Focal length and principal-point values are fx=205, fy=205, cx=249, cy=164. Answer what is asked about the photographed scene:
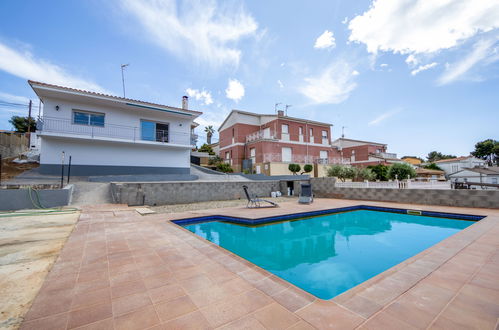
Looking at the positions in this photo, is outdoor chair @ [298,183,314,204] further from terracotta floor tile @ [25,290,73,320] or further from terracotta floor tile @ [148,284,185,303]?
terracotta floor tile @ [25,290,73,320]

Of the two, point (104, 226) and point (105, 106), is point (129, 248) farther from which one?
point (105, 106)

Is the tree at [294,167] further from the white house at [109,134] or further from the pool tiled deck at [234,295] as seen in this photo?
the pool tiled deck at [234,295]

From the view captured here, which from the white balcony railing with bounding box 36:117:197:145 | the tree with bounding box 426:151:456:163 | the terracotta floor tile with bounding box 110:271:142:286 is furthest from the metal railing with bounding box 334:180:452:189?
the tree with bounding box 426:151:456:163

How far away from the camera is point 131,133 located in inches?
627

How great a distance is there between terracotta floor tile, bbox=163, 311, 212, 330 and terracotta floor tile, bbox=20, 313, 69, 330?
96 cm

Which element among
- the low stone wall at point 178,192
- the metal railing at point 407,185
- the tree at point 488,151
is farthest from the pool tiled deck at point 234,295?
the tree at point 488,151

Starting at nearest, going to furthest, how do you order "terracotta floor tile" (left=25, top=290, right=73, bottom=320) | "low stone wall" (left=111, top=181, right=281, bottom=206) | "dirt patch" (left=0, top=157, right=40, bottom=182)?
"terracotta floor tile" (left=25, top=290, right=73, bottom=320), "low stone wall" (left=111, top=181, right=281, bottom=206), "dirt patch" (left=0, top=157, right=40, bottom=182)

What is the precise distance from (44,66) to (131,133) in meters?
7.07

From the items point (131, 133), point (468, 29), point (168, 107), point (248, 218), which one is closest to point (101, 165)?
point (131, 133)

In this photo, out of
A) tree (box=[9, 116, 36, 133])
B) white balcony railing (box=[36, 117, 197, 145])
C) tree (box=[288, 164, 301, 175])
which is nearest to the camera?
white balcony railing (box=[36, 117, 197, 145])

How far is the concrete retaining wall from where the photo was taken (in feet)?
26.8

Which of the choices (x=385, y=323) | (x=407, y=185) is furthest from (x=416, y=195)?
(x=385, y=323)

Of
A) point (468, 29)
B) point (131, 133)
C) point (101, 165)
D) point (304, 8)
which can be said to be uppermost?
point (304, 8)

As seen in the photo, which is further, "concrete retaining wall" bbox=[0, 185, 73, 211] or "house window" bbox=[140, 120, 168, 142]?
"house window" bbox=[140, 120, 168, 142]
